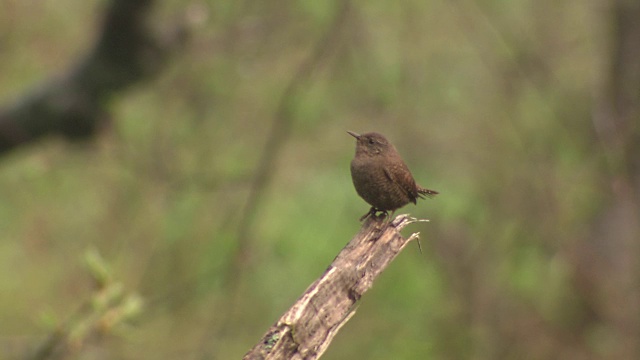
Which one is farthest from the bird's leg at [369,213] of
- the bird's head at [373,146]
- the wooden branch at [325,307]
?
the wooden branch at [325,307]

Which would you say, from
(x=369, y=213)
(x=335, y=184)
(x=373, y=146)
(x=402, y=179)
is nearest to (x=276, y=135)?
(x=335, y=184)

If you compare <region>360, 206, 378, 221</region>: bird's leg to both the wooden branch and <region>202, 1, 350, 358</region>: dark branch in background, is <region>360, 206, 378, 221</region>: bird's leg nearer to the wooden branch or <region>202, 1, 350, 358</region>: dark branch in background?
the wooden branch

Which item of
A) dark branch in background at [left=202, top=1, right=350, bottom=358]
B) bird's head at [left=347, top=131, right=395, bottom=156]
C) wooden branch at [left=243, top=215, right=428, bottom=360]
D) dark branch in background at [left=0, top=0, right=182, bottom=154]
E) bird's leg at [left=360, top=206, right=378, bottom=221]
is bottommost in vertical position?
wooden branch at [left=243, top=215, right=428, bottom=360]

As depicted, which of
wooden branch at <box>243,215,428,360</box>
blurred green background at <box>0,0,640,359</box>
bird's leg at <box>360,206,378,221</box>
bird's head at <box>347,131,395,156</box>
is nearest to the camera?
wooden branch at <box>243,215,428,360</box>

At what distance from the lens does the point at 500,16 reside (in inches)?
292

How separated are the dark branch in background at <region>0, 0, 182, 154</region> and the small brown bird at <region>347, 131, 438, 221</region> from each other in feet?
4.74

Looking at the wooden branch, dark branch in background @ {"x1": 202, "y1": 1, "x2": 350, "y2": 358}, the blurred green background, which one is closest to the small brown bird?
the wooden branch

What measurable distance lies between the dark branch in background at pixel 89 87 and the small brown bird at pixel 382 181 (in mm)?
1444

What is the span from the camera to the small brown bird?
3.68 m

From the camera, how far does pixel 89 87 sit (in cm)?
477

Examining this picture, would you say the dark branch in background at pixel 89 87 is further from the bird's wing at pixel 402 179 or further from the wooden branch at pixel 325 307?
the wooden branch at pixel 325 307

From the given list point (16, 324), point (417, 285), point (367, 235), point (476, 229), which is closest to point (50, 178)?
point (16, 324)

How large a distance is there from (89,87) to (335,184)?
2214 millimetres

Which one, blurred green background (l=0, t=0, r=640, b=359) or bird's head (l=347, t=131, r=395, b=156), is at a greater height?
blurred green background (l=0, t=0, r=640, b=359)
